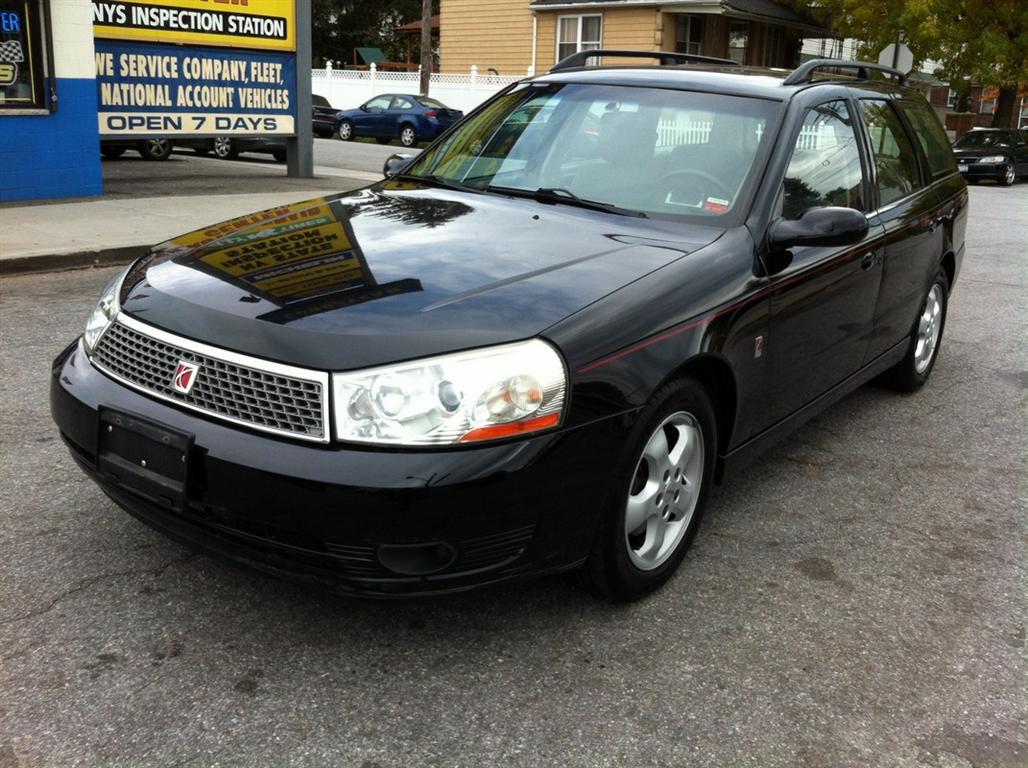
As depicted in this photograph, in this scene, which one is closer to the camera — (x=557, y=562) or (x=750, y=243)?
(x=557, y=562)

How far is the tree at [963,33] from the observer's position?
27.5 metres

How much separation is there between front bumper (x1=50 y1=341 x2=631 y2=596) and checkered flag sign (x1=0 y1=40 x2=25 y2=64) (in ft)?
30.5

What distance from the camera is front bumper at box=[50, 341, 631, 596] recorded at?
256cm

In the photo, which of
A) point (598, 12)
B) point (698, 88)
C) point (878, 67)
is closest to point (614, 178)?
point (698, 88)

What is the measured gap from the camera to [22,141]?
10.8 meters

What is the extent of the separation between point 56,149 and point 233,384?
385 inches

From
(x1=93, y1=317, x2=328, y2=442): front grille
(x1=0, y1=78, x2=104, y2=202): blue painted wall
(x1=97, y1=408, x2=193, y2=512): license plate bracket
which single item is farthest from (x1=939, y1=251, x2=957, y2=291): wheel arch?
(x1=0, y1=78, x2=104, y2=202): blue painted wall

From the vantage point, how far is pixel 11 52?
1055 cm

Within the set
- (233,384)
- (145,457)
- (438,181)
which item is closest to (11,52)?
(438,181)

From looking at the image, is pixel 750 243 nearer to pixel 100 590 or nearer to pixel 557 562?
pixel 557 562

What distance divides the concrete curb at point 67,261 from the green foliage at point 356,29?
169ft

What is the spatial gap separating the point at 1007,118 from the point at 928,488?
30498 millimetres

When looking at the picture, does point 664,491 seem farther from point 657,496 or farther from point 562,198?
point 562,198

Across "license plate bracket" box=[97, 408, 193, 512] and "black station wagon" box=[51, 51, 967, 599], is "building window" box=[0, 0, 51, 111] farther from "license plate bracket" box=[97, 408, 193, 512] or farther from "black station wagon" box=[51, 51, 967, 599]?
"license plate bracket" box=[97, 408, 193, 512]
